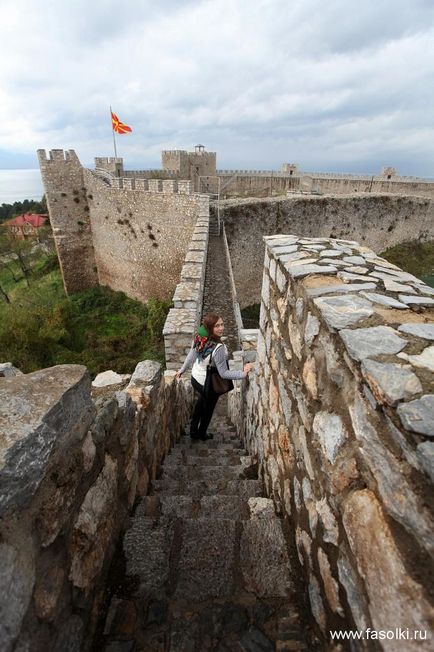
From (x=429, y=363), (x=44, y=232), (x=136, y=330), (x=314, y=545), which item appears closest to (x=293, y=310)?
(x=429, y=363)

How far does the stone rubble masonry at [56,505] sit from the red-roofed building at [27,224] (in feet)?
110

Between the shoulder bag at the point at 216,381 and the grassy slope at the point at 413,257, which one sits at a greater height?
the shoulder bag at the point at 216,381

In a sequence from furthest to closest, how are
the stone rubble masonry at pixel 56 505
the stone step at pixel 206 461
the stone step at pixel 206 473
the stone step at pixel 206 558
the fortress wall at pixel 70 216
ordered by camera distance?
the fortress wall at pixel 70 216 < the stone step at pixel 206 461 < the stone step at pixel 206 473 < the stone step at pixel 206 558 < the stone rubble masonry at pixel 56 505

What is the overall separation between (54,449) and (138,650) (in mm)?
985

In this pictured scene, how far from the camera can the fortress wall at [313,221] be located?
47.4 feet

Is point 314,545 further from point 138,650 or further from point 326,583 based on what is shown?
point 138,650

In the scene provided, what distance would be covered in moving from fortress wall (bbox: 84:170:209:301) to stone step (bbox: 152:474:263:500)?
11.2 metres

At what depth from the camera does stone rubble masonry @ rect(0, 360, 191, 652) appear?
1.05m

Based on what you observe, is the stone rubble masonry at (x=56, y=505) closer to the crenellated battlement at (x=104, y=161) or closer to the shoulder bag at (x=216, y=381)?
the shoulder bag at (x=216, y=381)

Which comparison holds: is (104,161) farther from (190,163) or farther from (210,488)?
(210,488)

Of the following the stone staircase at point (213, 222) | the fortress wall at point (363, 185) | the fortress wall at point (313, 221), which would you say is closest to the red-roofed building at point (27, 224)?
the stone staircase at point (213, 222)

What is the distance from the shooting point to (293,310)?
2164mm

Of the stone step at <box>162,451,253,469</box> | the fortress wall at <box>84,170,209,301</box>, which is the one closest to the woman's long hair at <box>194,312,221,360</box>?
the stone step at <box>162,451,253,469</box>

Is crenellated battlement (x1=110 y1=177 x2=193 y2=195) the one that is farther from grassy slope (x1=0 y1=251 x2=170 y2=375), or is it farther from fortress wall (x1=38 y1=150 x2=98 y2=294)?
grassy slope (x1=0 y1=251 x2=170 y2=375)
